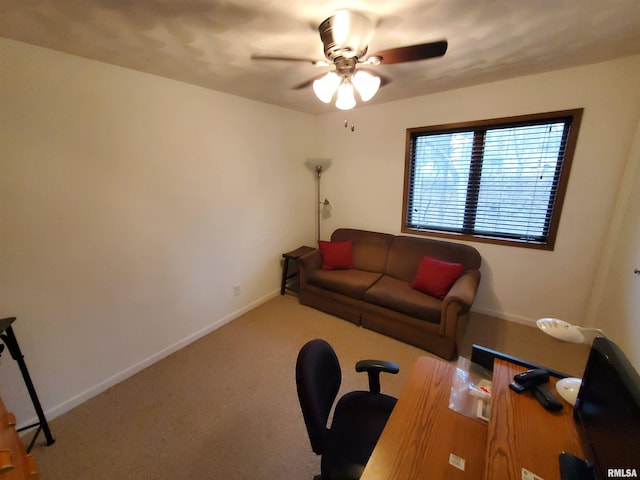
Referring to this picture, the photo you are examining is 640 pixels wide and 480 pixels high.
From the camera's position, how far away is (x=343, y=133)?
11.5 feet

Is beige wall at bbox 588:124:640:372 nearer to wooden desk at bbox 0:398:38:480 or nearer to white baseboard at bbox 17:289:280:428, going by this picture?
wooden desk at bbox 0:398:38:480

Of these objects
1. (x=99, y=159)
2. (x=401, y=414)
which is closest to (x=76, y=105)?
(x=99, y=159)

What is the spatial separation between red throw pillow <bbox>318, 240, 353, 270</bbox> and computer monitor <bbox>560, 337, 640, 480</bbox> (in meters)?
2.46

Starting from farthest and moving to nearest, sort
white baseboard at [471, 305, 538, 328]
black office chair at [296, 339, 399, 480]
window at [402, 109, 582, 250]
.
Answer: white baseboard at [471, 305, 538, 328], window at [402, 109, 582, 250], black office chair at [296, 339, 399, 480]

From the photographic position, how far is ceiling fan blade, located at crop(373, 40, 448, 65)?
1.22 metres

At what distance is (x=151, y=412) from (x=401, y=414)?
1768 millimetres

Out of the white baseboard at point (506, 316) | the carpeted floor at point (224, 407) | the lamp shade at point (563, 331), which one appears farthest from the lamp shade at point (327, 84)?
the white baseboard at point (506, 316)

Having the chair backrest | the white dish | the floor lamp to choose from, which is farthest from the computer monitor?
the floor lamp

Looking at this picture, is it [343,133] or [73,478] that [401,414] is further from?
[343,133]

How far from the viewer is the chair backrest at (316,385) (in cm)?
99

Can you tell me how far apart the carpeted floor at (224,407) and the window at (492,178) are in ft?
3.50

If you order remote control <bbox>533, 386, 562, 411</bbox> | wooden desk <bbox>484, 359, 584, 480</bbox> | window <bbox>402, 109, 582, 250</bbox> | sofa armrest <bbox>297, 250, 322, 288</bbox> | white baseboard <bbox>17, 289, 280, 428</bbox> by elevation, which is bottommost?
white baseboard <bbox>17, 289, 280, 428</bbox>

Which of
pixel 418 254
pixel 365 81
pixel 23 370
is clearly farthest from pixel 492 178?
pixel 23 370

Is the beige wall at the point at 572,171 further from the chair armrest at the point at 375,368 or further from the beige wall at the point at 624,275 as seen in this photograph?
the chair armrest at the point at 375,368
